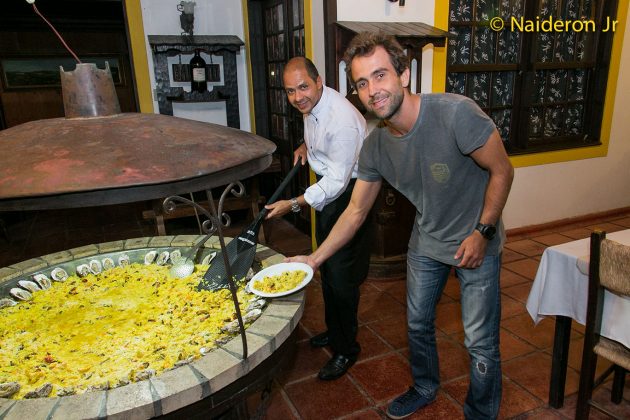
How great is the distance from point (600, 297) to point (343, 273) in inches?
44.9

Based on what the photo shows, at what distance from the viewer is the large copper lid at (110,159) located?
0.97 meters

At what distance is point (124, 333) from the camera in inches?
65.0

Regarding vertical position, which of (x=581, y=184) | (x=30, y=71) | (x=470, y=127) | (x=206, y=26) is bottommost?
(x=581, y=184)

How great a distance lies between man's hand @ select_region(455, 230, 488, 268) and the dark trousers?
0.72m

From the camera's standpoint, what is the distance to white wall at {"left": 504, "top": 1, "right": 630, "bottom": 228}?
4.59 meters

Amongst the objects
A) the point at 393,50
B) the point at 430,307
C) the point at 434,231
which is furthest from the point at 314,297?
the point at 393,50

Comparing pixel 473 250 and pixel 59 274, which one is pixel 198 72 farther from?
pixel 473 250

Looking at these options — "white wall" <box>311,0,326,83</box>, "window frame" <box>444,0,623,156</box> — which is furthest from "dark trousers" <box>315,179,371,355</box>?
"window frame" <box>444,0,623,156</box>

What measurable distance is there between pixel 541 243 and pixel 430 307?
296cm

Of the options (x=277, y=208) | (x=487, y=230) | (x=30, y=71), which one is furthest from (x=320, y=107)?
(x=30, y=71)

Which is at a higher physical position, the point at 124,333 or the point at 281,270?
the point at 281,270

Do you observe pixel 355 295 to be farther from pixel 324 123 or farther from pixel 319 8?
pixel 319 8

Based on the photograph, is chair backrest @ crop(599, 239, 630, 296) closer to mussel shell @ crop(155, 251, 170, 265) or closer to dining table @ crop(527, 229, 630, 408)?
Answer: dining table @ crop(527, 229, 630, 408)

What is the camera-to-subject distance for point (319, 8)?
3473 mm
